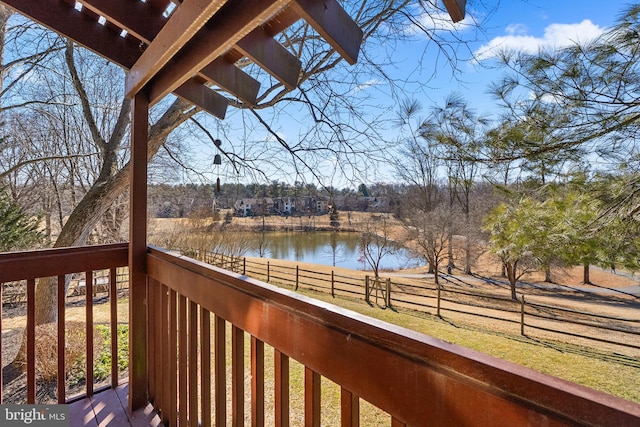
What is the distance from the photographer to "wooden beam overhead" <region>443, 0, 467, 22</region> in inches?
34.7

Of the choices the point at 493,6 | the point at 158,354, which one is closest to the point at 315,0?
the point at 158,354

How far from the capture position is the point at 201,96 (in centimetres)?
189

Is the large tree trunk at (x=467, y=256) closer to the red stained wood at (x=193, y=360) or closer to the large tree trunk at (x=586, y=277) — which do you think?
the large tree trunk at (x=586, y=277)

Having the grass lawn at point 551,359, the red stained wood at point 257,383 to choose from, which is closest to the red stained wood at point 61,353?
the red stained wood at point 257,383

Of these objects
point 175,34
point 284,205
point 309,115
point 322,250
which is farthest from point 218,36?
point 322,250

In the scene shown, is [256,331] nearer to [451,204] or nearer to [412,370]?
[412,370]

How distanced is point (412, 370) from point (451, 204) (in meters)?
6.03

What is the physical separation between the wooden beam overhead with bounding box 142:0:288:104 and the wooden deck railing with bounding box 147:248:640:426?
826 millimetres

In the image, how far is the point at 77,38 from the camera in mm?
1616

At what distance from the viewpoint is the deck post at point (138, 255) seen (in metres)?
1.75

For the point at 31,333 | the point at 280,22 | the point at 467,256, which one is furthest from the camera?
the point at 467,256

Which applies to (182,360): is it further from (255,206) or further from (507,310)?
(507,310)

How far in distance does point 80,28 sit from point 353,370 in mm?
2068

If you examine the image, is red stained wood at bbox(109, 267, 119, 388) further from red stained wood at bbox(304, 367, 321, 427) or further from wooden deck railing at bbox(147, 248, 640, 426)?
red stained wood at bbox(304, 367, 321, 427)
